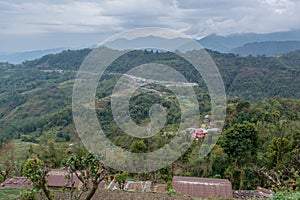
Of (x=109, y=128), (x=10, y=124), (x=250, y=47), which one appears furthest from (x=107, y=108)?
(x=250, y=47)

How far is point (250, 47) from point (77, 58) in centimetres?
6204

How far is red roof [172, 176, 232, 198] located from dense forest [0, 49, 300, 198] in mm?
1018

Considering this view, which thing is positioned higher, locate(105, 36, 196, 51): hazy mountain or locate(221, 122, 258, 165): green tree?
locate(105, 36, 196, 51): hazy mountain

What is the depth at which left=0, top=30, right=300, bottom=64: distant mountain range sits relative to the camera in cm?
597

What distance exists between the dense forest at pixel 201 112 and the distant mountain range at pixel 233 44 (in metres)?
2.96

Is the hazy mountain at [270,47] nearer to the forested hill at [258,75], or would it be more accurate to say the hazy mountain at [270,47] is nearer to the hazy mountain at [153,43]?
the forested hill at [258,75]

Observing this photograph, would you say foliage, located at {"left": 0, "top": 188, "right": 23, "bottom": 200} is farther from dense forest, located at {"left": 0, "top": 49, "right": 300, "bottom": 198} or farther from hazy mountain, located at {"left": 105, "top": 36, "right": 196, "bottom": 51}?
hazy mountain, located at {"left": 105, "top": 36, "right": 196, "bottom": 51}

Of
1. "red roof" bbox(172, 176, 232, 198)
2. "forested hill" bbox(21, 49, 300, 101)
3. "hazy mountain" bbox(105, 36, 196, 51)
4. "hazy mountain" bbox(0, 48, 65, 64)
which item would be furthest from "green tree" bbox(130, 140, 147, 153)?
"hazy mountain" bbox(0, 48, 65, 64)

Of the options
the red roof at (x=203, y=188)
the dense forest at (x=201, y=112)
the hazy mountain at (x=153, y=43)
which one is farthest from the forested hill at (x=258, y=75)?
the hazy mountain at (x=153, y=43)

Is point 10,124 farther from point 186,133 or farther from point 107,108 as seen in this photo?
point 186,133

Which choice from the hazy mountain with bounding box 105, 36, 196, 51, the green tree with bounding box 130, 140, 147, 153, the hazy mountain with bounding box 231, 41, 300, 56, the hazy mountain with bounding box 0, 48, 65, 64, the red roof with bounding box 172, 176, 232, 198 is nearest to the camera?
the hazy mountain with bounding box 105, 36, 196, 51

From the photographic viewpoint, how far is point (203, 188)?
21.3ft

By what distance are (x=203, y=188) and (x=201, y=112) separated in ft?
42.5

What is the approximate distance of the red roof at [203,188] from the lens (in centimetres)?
621
